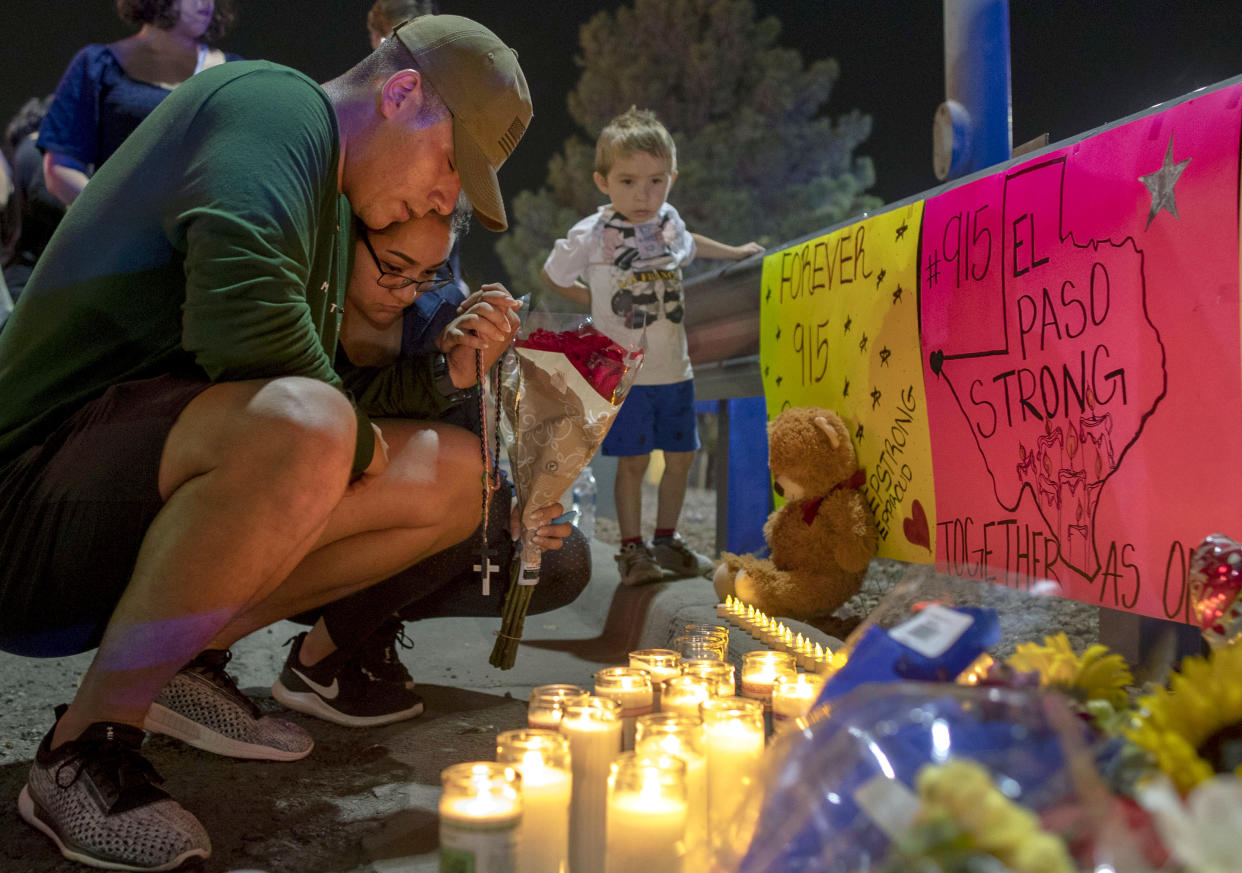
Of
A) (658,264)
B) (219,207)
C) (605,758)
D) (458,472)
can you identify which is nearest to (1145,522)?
(605,758)

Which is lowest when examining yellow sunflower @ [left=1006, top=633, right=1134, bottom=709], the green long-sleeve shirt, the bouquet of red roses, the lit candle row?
the lit candle row

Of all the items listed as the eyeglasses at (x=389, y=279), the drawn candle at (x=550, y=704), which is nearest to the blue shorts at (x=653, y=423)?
the eyeglasses at (x=389, y=279)

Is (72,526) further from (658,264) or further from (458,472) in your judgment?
(658,264)

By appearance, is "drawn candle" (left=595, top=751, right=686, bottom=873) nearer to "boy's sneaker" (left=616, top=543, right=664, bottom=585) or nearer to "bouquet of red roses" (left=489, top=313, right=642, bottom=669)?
"bouquet of red roses" (left=489, top=313, right=642, bottom=669)

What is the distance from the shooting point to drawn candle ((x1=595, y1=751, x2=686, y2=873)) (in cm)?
106

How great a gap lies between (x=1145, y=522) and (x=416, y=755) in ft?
4.88

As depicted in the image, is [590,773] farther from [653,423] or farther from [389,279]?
[653,423]

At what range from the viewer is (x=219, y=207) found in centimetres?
154

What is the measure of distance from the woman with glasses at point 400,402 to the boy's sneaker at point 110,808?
0.74 meters

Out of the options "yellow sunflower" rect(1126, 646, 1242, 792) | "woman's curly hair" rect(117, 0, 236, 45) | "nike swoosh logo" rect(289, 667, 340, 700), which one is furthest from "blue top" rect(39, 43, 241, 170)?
"yellow sunflower" rect(1126, 646, 1242, 792)

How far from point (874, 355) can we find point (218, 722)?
1.85 m

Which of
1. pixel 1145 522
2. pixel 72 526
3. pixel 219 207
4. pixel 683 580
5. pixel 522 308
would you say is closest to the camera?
pixel 219 207

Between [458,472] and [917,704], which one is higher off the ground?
[458,472]

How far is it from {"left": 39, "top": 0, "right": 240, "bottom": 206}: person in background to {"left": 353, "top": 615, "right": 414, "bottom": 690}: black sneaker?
164cm
